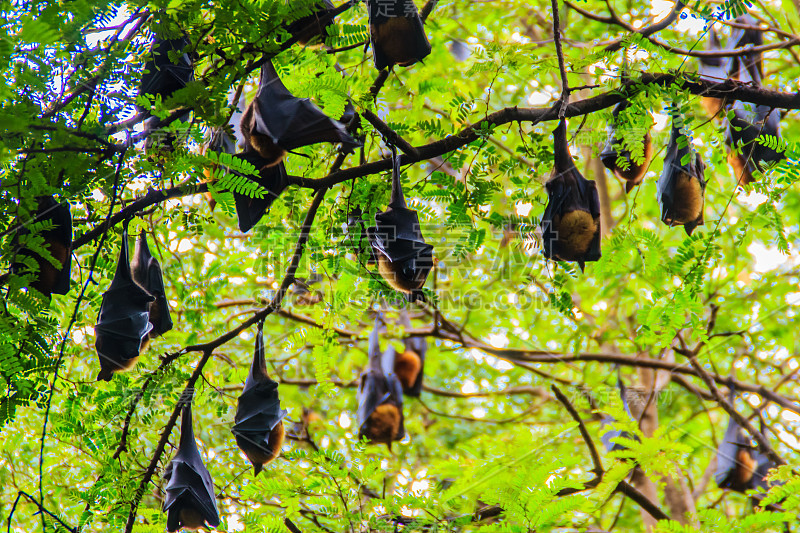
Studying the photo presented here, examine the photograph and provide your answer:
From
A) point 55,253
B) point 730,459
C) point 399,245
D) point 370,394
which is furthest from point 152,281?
point 730,459

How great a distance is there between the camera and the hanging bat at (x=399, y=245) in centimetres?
259

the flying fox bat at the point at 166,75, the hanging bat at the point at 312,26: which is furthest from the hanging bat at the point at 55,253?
the hanging bat at the point at 312,26

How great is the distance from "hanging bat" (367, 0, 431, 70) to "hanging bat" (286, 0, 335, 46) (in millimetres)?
169

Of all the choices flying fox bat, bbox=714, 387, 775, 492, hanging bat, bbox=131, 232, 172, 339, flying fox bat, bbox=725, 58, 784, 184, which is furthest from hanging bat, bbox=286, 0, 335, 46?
flying fox bat, bbox=714, 387, 775, 492

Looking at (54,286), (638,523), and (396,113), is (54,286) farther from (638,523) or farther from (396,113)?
(638,523)

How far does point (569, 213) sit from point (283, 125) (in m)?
1.24

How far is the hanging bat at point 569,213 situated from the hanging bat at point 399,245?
55 centimetres

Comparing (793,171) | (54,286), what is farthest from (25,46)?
(793,171)

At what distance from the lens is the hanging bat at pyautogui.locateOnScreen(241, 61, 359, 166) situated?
235cm

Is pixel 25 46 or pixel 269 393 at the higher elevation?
pixel 25 46

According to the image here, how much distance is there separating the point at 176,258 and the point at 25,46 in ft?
9.27

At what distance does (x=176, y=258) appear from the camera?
14.6ft

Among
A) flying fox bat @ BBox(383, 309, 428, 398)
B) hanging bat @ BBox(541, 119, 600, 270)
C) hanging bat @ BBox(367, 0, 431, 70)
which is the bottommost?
hanging bat @ BBox(541, 119, 600, 270)

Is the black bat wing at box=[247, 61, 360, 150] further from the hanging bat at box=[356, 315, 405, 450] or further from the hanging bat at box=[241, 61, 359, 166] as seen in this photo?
the hanging bat at box=[356, 315, 405, 450]
